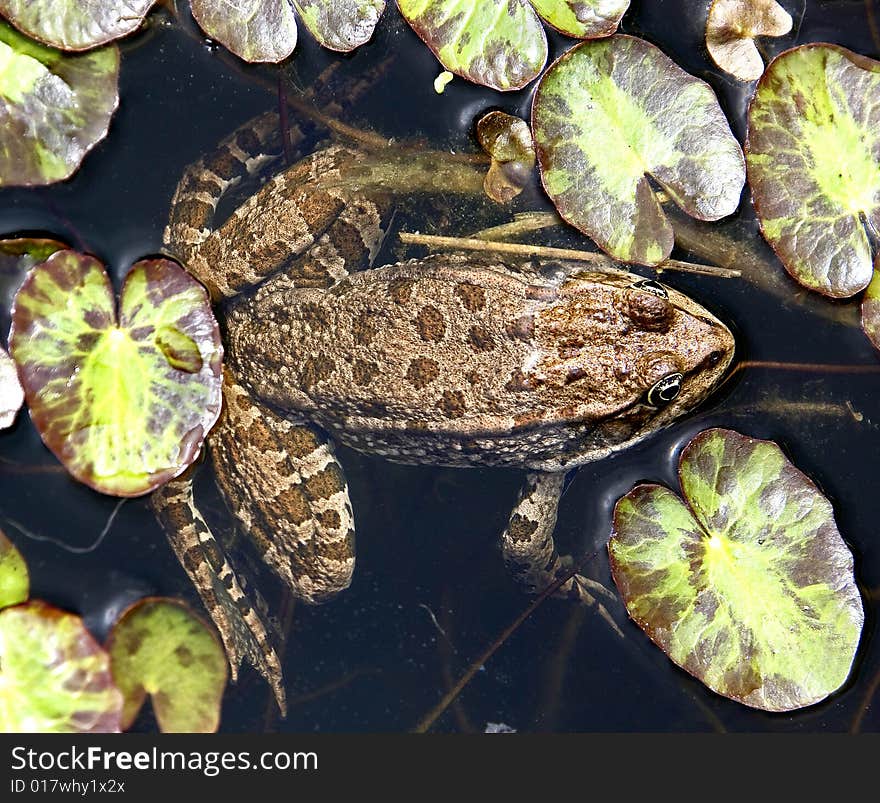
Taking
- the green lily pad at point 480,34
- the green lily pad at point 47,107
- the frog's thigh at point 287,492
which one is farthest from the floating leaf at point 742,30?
the green lily pad at point 47,107

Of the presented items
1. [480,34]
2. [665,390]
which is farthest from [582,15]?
[665,390]

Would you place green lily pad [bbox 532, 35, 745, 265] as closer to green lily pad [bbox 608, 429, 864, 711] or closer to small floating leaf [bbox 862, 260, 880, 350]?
small floating leaf [bbox 862, 260, 880, 350]

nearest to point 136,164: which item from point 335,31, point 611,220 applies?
point 335,31

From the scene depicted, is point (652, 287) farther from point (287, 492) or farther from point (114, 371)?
point (114, 371)

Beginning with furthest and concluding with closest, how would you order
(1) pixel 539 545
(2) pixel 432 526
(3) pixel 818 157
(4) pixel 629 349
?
1. (2) pixel 432 526
2. (1) pixel 539 545
3. (3) pixel 818 157
4. (4) pixel 629 349

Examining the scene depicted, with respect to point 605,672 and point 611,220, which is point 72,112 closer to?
point 611,220

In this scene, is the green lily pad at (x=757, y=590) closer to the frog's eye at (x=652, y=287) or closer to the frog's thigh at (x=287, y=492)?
the frog's eye at (x=652, y=287)
